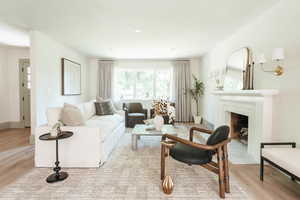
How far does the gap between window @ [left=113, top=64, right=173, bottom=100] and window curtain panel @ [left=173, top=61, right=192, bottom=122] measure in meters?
0.35

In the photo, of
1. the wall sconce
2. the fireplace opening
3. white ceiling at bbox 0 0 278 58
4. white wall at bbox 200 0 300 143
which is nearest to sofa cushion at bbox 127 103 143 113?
white ceiling at bbox 0 0 278 58

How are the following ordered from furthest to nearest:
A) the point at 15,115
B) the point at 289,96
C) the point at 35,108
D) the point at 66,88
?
the point at 15,115, the point at 66,88, the point at 35,108, the point at 289,96

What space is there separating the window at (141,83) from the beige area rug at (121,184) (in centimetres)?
397

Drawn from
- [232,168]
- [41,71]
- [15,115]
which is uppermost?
[41,71]

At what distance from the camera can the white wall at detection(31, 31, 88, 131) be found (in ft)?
11.0

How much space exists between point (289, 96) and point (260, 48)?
41.0 inches

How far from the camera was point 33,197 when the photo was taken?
1.73 meters

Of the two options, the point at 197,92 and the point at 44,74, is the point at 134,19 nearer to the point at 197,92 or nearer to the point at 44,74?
the point at 44,74

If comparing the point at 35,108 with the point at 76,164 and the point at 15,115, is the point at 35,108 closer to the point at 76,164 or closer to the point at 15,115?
the point at 76,164

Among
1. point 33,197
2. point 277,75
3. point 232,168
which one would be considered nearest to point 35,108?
point 33,197

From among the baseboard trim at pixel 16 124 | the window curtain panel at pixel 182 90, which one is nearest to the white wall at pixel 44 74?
the baseboard trim at pixel 16 124

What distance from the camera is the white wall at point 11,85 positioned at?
4719 mm

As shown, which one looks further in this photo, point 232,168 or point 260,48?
point 260,48

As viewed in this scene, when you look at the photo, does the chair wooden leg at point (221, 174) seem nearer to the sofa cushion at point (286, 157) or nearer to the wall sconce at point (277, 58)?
the sofa cushion at point (286, 157)
